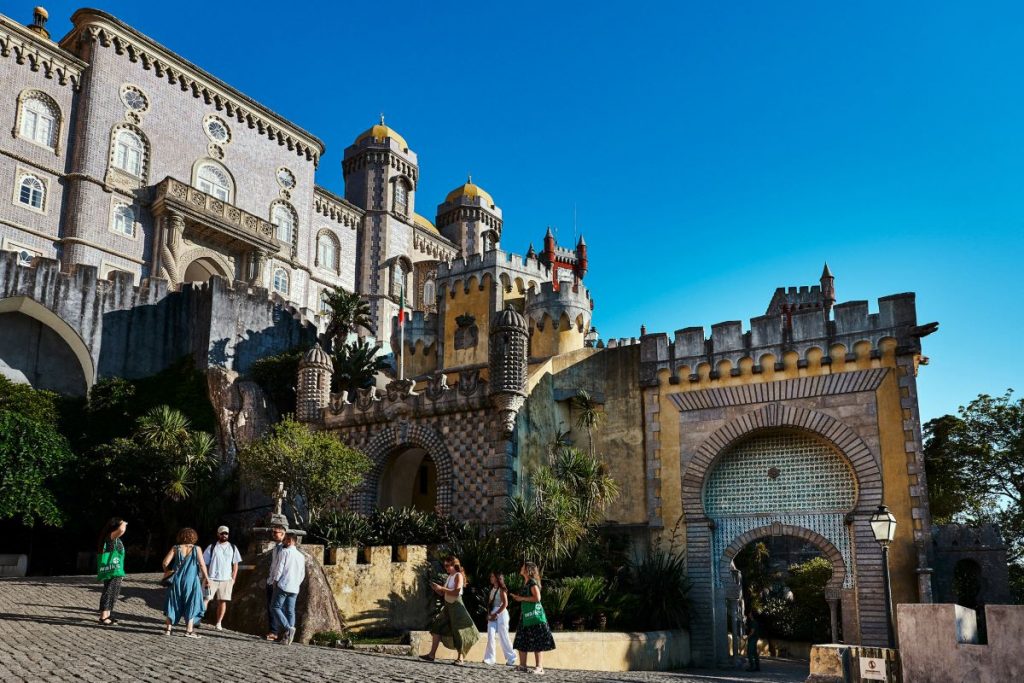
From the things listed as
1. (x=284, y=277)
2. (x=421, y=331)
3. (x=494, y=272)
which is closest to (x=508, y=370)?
(x=494, y=272)

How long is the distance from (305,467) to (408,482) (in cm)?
553

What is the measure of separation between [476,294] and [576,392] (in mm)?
10966

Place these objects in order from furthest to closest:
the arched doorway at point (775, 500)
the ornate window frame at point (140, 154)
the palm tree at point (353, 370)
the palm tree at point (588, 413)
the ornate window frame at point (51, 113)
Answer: the ornate window frame at point (140, 154) < the ornate window frame at point (51, 113) < the palm tree at point (353, 370) < the palm tree at point (588, 413) < the arched doorway at point (775, 500)

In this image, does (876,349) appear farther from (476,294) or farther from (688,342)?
(476,294)

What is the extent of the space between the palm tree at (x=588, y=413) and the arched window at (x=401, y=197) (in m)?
30.2

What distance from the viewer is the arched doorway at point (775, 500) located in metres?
22.0

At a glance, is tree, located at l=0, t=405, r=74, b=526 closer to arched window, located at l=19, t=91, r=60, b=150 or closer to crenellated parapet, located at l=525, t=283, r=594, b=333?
arched window, located at l=19, t=91, r=60, b=150

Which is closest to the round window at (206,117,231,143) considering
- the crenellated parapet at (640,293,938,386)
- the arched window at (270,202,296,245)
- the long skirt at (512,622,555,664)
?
the arched window at (270,202,296,245)

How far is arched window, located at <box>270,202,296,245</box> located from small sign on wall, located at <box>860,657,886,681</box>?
37.7 meters

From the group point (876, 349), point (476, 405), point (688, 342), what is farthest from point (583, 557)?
point (876, 349)

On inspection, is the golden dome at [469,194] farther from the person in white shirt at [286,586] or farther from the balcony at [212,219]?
the person in white shirt at [286,586]

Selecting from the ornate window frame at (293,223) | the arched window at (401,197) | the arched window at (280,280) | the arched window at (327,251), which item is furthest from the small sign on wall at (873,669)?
the arched window at (401,197)

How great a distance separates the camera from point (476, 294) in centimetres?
3528

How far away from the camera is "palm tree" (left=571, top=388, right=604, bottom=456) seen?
2481 centimetres
